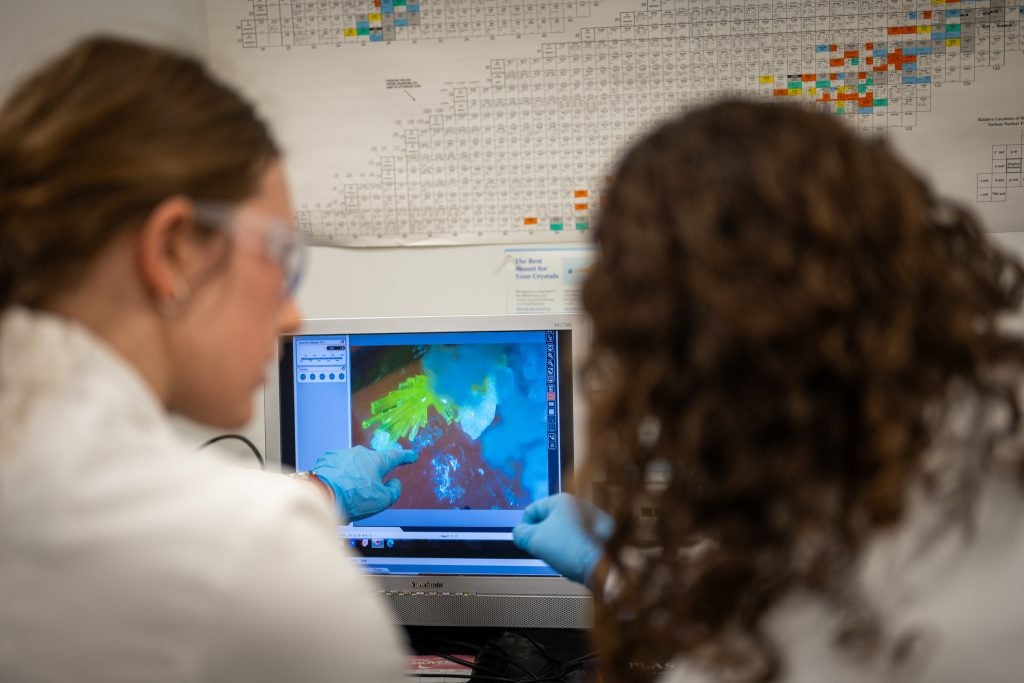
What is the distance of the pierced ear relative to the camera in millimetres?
625

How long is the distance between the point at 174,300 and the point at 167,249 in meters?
0.04

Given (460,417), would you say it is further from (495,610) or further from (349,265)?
(349,265)

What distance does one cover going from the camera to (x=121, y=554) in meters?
0.55

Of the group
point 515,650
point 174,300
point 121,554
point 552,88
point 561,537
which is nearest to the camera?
point 121,554

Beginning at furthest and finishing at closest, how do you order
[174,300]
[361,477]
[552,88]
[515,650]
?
[552,88] < [515,650] < [361,477] < [174,300]

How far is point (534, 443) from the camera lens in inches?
49.0

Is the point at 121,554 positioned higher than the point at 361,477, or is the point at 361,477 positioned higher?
the point at 121,554

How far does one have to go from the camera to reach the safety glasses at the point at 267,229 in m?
0.67

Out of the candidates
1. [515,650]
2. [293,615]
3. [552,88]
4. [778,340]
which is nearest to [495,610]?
[515,650]

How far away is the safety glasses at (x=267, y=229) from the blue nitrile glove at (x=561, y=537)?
484mm

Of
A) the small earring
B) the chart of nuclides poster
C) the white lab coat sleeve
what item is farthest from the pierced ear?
the chart of nuclides poster

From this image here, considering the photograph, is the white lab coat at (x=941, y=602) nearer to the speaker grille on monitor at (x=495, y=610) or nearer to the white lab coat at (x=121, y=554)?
the white lab coat at (x=121, y=554)

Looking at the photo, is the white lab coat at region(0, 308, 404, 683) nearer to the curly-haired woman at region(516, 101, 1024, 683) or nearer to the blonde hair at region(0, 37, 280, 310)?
the blonde hair at region(0, 37, 280, 310)

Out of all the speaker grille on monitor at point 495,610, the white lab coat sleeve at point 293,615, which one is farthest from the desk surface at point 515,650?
the white lab coat sleeve at point 293,615
